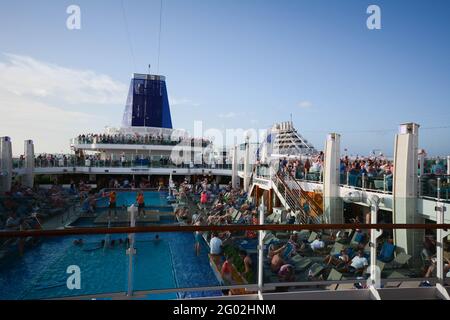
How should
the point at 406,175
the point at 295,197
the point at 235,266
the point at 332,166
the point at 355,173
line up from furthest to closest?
the point at 295,197 → the point at 332,166 → the point at 355,173 → the point at 406,175 → the point at 235,266

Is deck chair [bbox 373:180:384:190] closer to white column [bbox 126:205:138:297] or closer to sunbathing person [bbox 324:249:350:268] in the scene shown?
sunbathing person [bbox 324:249:350:268]

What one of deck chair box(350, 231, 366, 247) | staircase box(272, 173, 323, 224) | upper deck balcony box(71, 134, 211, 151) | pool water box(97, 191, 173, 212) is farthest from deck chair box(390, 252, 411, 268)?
upper deck balcony box(71, 134, 211, 151)

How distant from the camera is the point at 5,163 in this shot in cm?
1611

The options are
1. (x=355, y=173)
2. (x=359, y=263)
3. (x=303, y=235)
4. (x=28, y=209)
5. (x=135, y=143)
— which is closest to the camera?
(x=359, y=263)

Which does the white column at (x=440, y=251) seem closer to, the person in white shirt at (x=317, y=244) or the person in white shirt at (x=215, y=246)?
the person in white shirt at (x=317, y=244)

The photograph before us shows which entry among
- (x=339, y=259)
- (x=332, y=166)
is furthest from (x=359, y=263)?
(x=332, y=166)

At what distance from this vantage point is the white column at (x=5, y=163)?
16.0 meters

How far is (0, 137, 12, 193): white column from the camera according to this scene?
15961mm

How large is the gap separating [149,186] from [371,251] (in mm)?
24458

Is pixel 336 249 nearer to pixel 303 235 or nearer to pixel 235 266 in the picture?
pixel 303 235

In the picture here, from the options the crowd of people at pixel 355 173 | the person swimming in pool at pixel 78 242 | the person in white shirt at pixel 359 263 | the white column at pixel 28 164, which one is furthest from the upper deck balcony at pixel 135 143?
the person in white shirt at pixel 359 263
